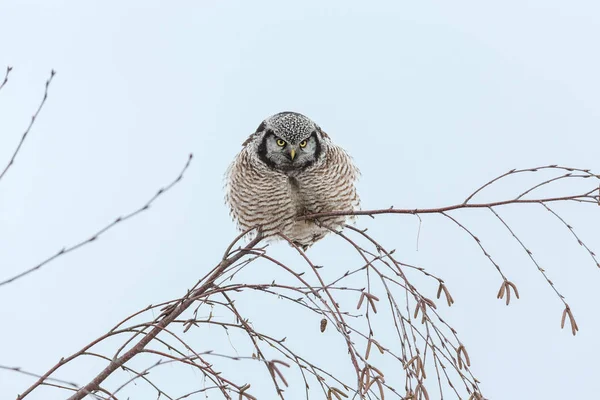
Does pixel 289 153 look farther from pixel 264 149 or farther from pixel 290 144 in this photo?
pixel 264 149

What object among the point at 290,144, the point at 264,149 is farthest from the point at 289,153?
the point at 264,149

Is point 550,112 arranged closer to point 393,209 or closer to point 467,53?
point 467,53

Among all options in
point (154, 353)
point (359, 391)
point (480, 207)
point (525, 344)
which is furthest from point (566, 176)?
point (525, 344)

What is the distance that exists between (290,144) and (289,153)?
0.05 m

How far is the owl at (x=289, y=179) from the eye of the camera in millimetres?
5121

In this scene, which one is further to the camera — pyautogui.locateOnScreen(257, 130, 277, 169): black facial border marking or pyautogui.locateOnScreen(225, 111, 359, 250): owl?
pyautogui.locateOnScreen(257, 130, 277, 169): black facial border marking

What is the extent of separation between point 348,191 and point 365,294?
2.36m

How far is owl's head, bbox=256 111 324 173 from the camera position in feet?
17.0

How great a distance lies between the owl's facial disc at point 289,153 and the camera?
5164 mm

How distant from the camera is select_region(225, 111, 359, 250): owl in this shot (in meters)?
5.12

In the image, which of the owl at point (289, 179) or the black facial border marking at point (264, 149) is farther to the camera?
the black facial border marking at point (264, 149)

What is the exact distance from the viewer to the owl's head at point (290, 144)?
517 centimetres

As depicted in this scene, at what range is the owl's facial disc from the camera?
203 inches

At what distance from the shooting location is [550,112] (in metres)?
95.5
